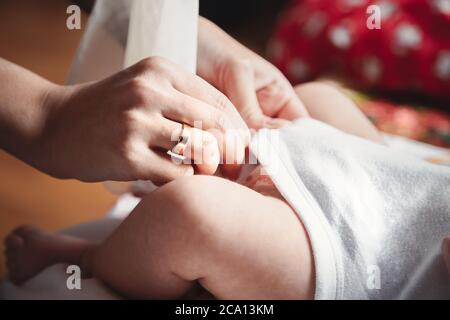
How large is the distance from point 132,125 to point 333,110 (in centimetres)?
37

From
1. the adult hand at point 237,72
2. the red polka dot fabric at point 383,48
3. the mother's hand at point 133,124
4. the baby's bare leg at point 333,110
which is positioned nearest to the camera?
the mother's hand at point 133,124

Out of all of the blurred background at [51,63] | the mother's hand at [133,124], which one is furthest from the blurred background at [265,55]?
the mother's hand at [133,124]

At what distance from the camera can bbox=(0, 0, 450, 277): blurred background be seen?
61cm

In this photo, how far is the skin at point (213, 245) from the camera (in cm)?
44

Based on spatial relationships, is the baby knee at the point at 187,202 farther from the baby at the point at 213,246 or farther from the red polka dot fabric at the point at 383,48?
the red polka dot fabric at the point at 383,48

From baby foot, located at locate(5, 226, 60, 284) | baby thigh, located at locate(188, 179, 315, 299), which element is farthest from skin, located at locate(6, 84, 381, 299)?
baby foot, located at locate(5, 226, 60, 284)

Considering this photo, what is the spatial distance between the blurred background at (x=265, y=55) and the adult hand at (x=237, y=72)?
0.03m

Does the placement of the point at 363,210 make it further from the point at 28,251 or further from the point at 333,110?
the point at 28,251

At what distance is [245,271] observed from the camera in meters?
0.45

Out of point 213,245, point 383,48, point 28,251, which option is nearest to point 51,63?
point 28,251

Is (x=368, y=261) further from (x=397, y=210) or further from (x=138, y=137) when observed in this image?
(x=138, y=137)

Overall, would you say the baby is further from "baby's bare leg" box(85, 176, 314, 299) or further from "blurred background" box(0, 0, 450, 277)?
"blurred background" box(0, 0, 450, 277)

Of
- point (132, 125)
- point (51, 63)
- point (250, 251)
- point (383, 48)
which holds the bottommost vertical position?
point (250, 251)

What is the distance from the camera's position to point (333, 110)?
2.28 ft
